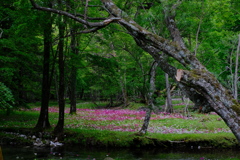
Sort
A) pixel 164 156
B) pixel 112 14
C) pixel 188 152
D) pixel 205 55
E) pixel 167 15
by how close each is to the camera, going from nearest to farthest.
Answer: pixel 112 14 → pixel 167 15 → pixel 164 156 → pixel 188 152 → pixel 205 55

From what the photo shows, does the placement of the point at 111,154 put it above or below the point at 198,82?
below

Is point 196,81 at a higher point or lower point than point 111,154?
higher

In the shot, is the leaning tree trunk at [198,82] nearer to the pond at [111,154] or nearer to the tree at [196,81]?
the tree at [196,81]

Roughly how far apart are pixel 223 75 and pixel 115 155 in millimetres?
21656

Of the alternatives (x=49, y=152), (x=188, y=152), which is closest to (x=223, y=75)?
(x=188, y=152)

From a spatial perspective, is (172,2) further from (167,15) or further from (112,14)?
(112,14)

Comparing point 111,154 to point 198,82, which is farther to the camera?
point 111,154

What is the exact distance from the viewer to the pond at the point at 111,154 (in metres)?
9.48

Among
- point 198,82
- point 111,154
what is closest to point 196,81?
point 198,82

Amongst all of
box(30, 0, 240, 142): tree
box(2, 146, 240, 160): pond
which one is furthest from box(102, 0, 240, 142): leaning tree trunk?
box(2, 146, 240, 160): pond

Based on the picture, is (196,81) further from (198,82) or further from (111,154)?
(111,154)

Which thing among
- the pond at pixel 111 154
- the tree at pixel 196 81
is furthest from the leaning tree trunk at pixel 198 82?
the pond at pixel 111 154

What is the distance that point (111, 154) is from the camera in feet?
33.2

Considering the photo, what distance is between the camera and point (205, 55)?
20.7 meters
